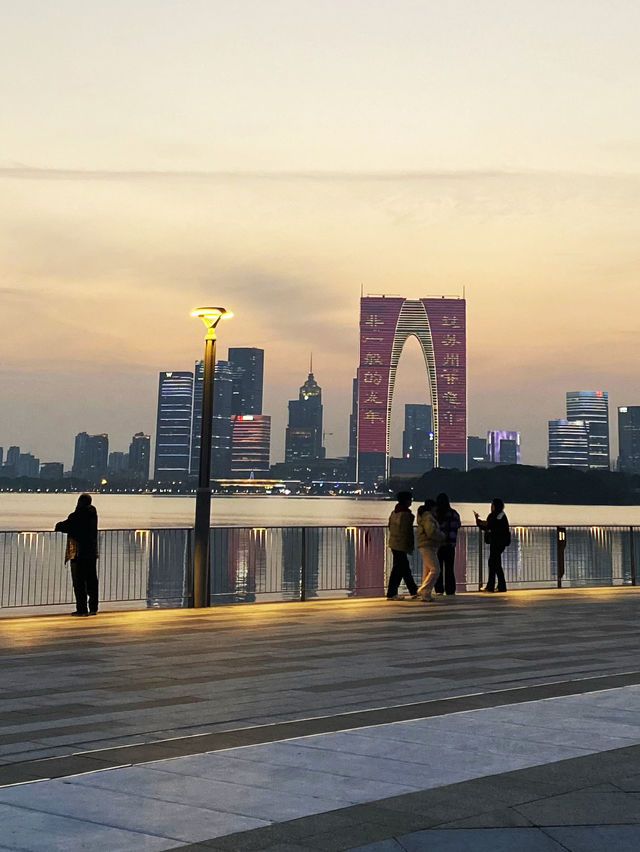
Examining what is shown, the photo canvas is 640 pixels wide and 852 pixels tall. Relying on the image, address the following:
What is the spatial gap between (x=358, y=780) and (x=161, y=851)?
66.2 inches

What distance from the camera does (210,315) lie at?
19.2m

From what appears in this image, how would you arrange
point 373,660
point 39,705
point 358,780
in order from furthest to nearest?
point 373,660 < point 39,705 < point 358,780

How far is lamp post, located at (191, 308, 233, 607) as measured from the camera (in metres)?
18.6

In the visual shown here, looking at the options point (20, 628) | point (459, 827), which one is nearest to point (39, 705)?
point (459, 827)

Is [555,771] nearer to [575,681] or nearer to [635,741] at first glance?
[635,741]

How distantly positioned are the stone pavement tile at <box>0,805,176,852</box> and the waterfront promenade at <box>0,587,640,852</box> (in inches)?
0.6

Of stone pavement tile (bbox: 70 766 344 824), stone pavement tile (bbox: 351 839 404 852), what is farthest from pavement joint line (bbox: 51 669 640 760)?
stone pavement tile (bbox: 351 839 404 852)

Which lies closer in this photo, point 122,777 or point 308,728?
point 122,777

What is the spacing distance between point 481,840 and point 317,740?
2.63 meters

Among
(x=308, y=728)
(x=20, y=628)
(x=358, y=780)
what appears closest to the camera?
(x=358, y=780)

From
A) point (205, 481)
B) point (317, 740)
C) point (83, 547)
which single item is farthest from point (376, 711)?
point (205, 481)

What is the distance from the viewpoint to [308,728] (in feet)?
25.8

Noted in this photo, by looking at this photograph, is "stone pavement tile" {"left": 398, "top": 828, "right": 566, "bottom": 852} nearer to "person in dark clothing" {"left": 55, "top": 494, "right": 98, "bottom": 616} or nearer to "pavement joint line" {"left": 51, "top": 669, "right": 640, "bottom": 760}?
"pavement joint line" {"left": 51, "top": 669, "right": 640, "bottom": 760}

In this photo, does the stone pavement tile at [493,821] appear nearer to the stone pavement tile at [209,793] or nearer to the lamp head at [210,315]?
the stone pavement tile at [209,793]
